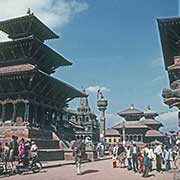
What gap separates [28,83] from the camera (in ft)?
101

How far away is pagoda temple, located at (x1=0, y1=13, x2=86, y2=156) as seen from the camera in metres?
30.3

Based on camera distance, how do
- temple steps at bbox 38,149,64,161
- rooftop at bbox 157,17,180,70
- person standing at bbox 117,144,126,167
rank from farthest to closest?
temple steps at bbox 38,149,64,161
person standing at bbox 117,144,126,167
rooftop at bbox 157,17,180,70

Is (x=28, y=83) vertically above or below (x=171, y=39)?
below

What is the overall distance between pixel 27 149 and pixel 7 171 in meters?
1.54

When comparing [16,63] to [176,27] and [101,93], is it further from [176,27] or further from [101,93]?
[101,93]

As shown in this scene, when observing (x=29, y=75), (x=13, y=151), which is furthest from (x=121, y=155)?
(x=29, y=75)

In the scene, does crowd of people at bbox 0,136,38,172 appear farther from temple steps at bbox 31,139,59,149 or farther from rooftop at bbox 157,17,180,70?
temple steps at bbox 31,139,59,149

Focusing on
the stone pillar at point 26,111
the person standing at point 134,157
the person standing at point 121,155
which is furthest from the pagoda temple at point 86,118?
the person standing at point 134,157

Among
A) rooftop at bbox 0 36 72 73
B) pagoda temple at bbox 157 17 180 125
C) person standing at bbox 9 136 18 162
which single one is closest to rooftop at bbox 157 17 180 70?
pagoda temple at bbox 157 17 180 125

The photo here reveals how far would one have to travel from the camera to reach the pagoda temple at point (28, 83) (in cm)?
3034

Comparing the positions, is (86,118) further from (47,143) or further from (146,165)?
(146,165)

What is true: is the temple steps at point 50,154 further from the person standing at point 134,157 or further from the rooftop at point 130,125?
the rooftop at point 130,125

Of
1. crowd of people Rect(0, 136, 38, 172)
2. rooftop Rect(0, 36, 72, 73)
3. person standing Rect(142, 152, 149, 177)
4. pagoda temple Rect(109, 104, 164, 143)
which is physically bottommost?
person standing Rect(142, 152, 149, 177)

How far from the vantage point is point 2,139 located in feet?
92.0
